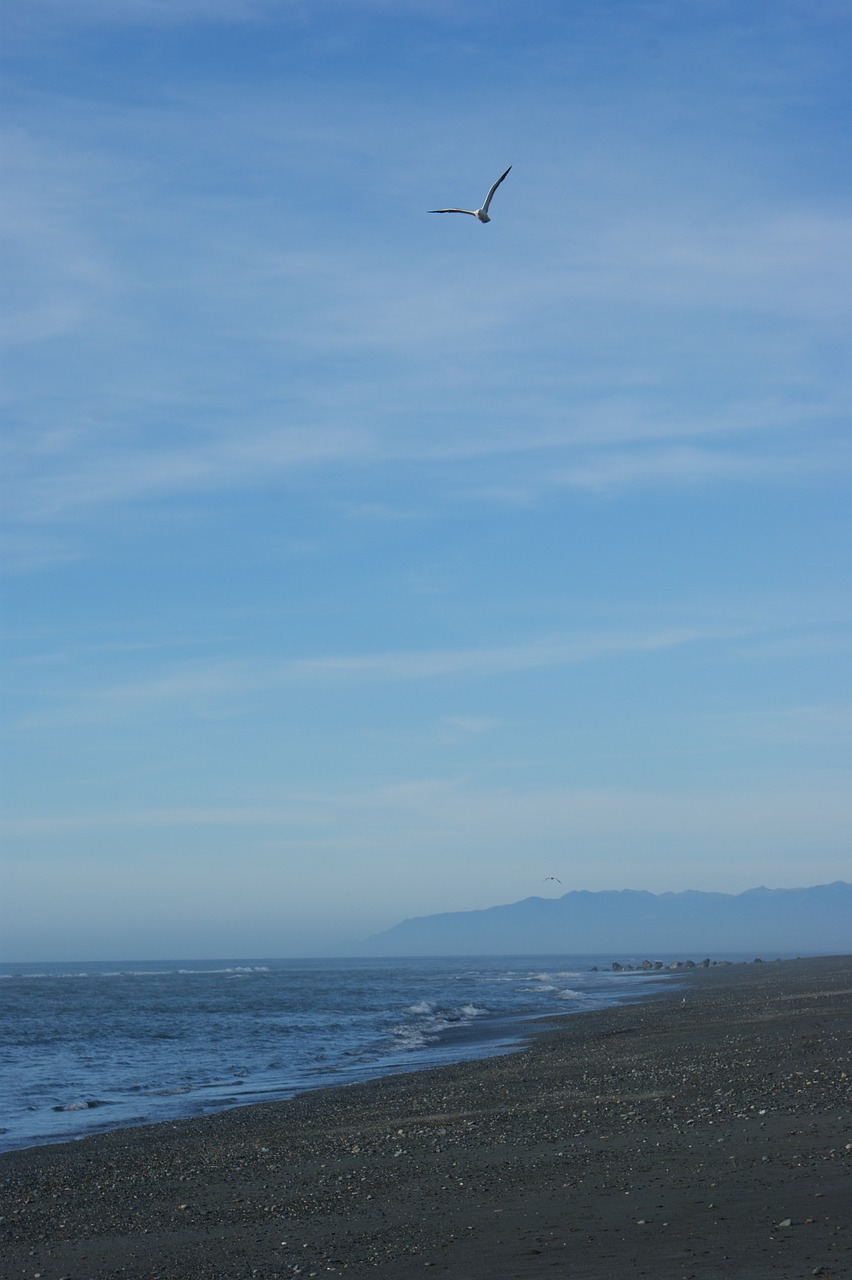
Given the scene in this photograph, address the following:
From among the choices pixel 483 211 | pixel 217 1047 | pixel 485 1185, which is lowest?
pixel 217 1047

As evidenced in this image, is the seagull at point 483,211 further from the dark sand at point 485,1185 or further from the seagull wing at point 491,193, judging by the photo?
the dark sand at point 485,1185

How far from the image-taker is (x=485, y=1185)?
12805mm

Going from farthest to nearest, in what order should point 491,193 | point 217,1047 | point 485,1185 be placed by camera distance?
point 217,1047 → point 491,193 → point 485,1185

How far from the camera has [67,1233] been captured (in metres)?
12.7

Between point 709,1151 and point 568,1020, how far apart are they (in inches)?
1312

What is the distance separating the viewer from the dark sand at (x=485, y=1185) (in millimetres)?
10211

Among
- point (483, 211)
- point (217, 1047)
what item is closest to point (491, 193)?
point (483, 211)

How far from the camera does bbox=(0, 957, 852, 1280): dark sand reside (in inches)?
402

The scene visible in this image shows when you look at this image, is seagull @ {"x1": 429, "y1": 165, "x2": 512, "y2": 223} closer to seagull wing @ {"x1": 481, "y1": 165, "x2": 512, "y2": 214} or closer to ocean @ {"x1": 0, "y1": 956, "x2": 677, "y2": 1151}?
seagull wing @ {"x1": 481, "y1": 165, "x2": 512, "y2": 214}

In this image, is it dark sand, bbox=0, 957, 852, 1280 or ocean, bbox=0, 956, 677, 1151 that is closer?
dark sand, bbox=0, 957, 852, 1280

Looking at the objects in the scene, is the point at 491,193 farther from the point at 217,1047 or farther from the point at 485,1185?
the point at 217,1047

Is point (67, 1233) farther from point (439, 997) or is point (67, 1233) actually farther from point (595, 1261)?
point (439, 997)

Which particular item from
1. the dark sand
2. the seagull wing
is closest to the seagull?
the seagull wing

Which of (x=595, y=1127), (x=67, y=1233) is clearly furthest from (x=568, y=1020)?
(x=67, y=1233)
